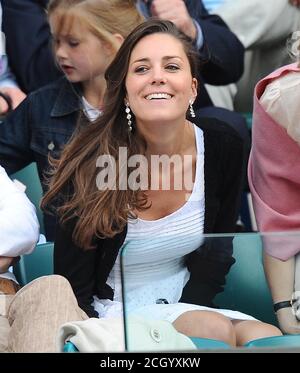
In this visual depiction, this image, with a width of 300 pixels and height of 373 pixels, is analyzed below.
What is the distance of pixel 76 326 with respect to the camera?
10.4 ft

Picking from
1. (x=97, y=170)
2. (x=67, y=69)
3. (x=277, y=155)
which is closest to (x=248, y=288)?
(x=277, y=155)

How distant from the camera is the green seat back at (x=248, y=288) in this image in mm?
3219

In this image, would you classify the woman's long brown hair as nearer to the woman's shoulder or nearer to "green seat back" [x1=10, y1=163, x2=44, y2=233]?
the woman's shoulder

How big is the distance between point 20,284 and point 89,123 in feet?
2.02

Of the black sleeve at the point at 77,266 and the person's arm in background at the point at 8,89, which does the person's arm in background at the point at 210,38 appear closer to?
the person's arm in background at the point at 8,89

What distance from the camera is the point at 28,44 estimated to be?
477 centimetres

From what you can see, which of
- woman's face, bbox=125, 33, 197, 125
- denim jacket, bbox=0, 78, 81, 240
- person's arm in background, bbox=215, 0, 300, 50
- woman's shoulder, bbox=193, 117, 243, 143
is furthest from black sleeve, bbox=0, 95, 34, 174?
person's arm in background, bbox=215, 0, 300, 50

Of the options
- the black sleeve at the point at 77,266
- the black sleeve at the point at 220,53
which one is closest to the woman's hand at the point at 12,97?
the black sleeve at the point at 220,53

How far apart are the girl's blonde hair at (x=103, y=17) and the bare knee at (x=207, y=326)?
1.47m

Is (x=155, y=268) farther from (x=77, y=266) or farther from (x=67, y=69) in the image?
(x=67, y=69)

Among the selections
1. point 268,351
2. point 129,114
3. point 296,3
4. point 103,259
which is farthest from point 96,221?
point 296,3

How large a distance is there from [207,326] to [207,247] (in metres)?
0.21

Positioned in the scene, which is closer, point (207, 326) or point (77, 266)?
point (207, 326)
